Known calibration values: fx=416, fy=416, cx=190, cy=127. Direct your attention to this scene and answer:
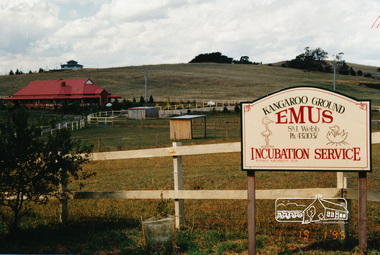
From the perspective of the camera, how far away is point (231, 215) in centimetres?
767

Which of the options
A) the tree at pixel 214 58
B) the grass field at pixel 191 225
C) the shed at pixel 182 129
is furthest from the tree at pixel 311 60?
the grass field at pixel 191 225

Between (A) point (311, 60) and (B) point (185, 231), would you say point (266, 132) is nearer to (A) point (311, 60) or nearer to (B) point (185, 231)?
(B) point (185, 231)

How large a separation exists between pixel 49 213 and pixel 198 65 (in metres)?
145

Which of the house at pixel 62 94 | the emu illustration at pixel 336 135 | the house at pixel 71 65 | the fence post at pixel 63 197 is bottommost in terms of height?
the fence post at pixel 63 197

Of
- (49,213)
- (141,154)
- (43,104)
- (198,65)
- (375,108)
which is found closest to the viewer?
(141,154)

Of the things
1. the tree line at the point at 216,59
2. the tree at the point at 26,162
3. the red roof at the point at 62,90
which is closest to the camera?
the tree at the point at 26,162

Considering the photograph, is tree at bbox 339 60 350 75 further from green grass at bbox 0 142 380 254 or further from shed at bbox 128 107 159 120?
green grass at bbox 0 142 380 254

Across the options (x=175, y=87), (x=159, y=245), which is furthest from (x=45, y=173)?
(x=175, y=87)

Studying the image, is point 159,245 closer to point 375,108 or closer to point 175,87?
point 375,108

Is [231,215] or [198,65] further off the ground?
[198,65]

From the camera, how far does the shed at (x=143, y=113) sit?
59.9 meters

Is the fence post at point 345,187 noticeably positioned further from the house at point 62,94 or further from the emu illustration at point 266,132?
the house at point 62,94

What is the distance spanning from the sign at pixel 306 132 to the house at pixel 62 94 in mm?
78631

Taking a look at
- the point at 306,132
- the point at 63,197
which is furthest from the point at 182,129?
the point at 306,132
